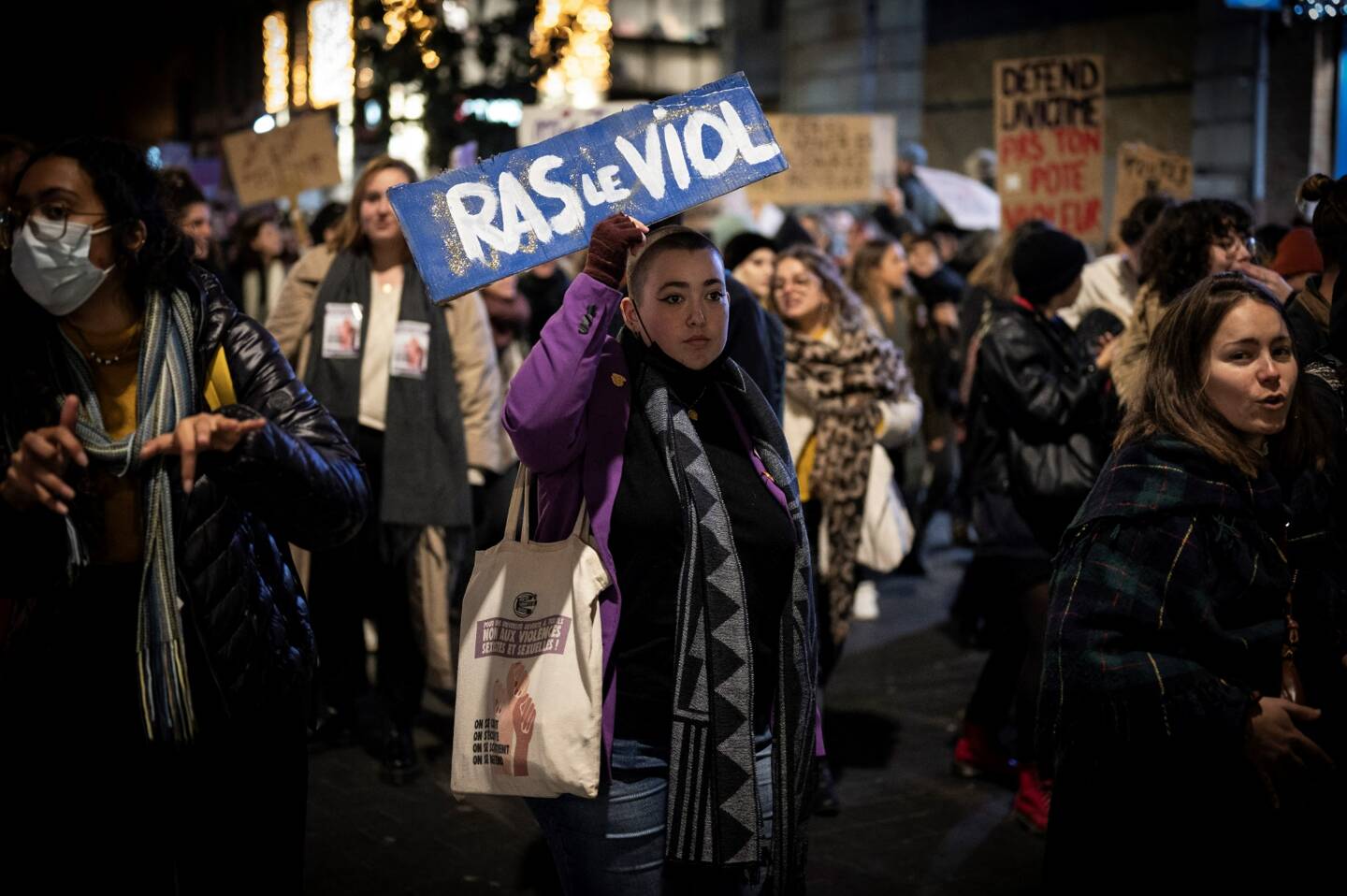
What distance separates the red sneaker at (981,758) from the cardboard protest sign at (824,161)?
6.77 m

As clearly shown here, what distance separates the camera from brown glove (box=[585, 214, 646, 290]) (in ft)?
10.2

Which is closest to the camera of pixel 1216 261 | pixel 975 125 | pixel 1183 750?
pixel 1183 750

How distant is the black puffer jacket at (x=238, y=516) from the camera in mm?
2963

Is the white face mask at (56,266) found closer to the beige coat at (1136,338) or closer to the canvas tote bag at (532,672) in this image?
the canvas tote bag at (532,672)

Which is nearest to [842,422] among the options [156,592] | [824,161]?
[156,592]

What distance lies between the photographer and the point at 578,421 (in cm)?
318

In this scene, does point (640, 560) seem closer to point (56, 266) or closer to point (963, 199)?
point (56, 266)

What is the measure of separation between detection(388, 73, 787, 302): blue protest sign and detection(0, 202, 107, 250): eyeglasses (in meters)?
0.69

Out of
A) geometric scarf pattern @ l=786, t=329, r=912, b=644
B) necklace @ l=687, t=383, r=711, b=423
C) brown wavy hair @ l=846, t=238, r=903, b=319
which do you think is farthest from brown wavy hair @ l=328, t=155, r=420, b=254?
brown wavy hair @ l=846, t=238, r=903, b=319

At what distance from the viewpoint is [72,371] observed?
318 cm

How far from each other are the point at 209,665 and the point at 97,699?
0.83ft

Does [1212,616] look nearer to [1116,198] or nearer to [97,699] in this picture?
[97,699]

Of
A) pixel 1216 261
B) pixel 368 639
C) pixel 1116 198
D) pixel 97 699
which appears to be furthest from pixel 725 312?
pixel 1116 198

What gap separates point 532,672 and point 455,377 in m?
3.37
